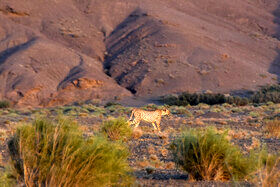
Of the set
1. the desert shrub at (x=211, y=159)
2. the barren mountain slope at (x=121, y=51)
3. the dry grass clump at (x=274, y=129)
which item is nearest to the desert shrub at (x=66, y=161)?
the desert shrub at (x=211, y=159)

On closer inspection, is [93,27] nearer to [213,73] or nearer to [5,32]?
[5,32]

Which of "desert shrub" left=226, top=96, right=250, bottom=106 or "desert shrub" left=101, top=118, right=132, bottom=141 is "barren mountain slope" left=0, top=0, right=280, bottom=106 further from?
"desert shrub" left=101, top=118, right=132, bottom=141

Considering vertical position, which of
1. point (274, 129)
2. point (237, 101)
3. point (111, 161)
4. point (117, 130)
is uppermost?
point (111, 161)

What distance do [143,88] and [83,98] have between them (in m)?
7.93

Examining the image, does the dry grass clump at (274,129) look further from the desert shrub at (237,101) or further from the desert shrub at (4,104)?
the desert shrub at (4,104)

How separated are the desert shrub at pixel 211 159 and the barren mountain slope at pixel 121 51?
42663 millimetres

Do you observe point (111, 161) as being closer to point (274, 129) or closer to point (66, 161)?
point (66, 161)

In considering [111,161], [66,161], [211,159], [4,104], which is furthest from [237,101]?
[66,161]

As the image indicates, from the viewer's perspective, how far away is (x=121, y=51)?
62750 mm

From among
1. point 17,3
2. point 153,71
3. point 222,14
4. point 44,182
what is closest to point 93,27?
point 17,3

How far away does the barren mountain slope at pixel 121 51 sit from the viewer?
5241 centimetres

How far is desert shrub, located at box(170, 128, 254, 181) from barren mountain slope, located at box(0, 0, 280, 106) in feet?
140

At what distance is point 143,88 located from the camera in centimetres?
5381

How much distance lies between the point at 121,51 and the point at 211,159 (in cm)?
5559
